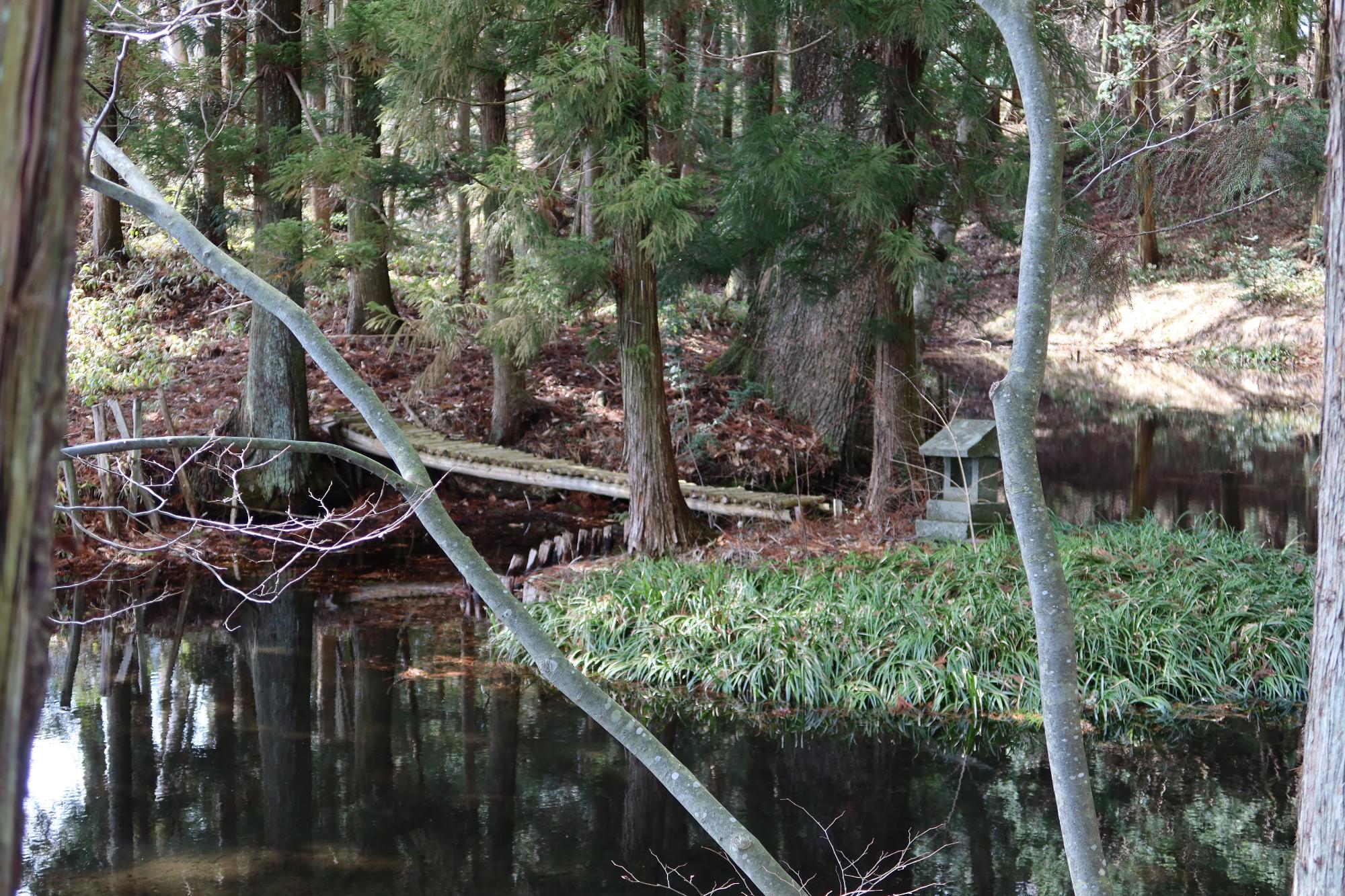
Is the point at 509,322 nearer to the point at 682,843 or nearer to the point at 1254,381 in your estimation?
the point at 682,843

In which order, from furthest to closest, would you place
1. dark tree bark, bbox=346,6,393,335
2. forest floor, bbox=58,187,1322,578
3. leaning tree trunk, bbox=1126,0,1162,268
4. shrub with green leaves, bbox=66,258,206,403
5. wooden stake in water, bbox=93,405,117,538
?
shrub with green leaves, bbox=66,258,206,403 < forest floor, bbox=58,187,1322,578 < wooden stake in water, bbox=93,405,117,538 < dark tree bark, bbox=346,6,393,335 < leaning tree trunk, bbox=1126,0,1162,268

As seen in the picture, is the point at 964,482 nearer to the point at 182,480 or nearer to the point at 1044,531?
the point at 1044,531

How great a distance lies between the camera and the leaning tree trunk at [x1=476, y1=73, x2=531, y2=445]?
367 inches

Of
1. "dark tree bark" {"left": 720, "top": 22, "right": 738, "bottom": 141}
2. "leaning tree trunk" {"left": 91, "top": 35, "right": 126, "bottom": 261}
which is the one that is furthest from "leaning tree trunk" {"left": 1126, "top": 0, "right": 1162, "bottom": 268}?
"leaning tree trunk" {"left": 91, "top": 35, "right": 126, "bottom": 261}

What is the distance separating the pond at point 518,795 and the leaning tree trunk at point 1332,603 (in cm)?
277

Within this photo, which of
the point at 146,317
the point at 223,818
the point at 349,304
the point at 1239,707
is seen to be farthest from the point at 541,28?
the point at 146,317

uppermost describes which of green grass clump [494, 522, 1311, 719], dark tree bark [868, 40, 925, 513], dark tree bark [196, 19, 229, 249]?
dark tree bark [196, 19, 229, 249]

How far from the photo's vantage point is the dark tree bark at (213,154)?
10875mm

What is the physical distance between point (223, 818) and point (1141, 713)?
5.41 m

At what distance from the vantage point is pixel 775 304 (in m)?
14.5

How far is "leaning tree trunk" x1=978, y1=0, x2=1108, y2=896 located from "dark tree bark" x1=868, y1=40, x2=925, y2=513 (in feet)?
22.1

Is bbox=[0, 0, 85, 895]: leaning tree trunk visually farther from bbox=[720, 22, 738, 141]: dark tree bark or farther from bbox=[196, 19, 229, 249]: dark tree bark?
bbox=[720, 22, 738, 141]: dark tree bark

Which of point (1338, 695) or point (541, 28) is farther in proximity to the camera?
point (541, 28)

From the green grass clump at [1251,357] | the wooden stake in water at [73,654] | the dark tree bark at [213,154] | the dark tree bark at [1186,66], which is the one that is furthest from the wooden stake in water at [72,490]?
the green grass clump at [1251,357]
